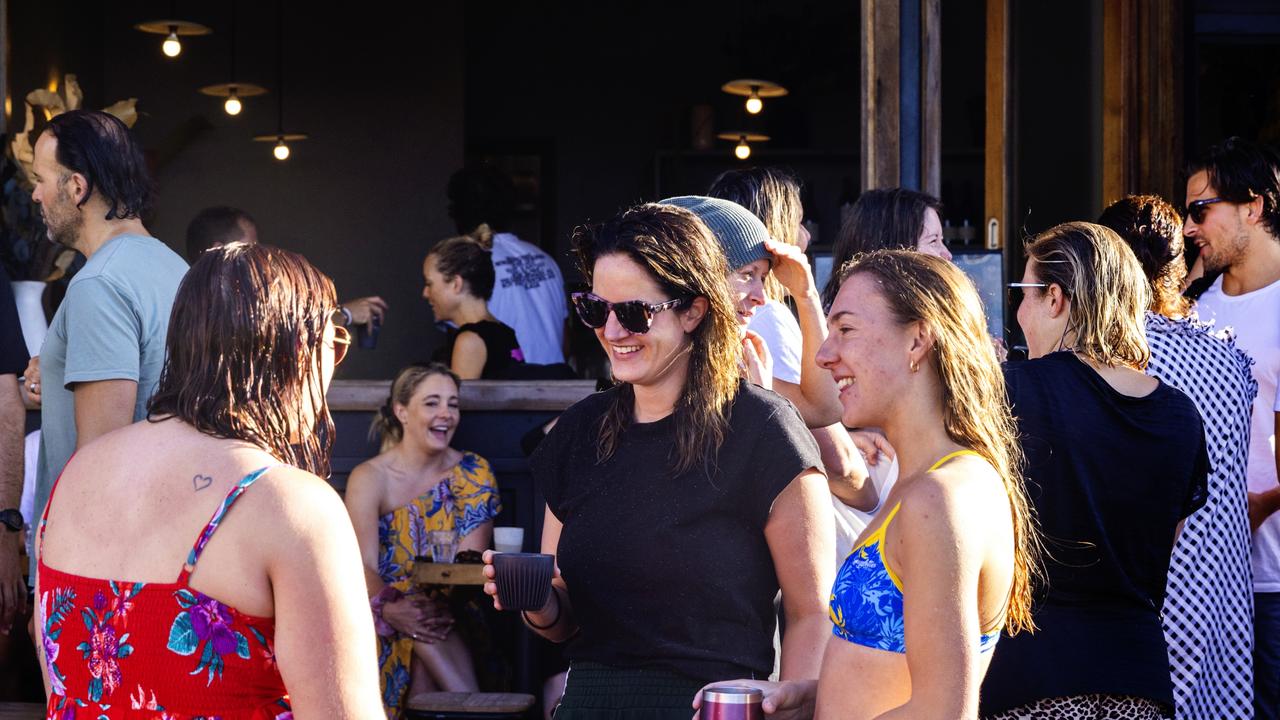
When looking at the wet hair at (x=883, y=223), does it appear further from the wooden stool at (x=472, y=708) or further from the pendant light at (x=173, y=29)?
the pendant light at (x=173, y=29)

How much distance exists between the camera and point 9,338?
3342mm

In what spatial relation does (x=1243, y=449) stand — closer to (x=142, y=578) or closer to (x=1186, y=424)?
(x=1186, y=424)

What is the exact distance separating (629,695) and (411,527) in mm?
2882

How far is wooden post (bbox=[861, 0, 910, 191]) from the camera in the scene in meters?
4.41

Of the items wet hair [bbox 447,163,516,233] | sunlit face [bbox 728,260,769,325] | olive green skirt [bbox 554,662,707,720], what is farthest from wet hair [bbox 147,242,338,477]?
wet hair [bbox 447,163,516,233]

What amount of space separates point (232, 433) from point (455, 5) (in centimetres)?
759

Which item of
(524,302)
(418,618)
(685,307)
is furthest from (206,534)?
(524,302)

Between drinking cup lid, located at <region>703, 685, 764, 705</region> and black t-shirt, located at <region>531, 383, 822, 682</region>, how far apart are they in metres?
0.38

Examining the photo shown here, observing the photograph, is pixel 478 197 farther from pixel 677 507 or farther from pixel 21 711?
pixel 677 507

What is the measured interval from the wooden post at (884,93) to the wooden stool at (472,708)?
206cm

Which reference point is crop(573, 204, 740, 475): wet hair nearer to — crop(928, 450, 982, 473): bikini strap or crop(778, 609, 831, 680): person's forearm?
crop(778, 609, 831, 680): person's forearm

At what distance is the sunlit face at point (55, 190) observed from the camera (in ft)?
9.76

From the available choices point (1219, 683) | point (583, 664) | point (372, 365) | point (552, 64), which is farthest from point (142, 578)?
point (552, 64)

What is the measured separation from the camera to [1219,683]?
9.79ft
